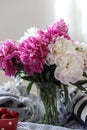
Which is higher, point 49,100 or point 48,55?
point 48,55

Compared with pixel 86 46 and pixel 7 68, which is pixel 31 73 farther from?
pixel 86 46

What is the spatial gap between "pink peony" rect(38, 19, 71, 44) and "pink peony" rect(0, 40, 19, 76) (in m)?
0.10

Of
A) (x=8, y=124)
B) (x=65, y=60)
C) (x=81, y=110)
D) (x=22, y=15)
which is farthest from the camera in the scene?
(x=22, y=15)

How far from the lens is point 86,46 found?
84 cm

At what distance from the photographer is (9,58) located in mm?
792

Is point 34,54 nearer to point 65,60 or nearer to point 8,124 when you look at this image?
point 65,60

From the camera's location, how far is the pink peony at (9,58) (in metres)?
0.80

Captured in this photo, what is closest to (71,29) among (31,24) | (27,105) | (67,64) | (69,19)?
(69,19)

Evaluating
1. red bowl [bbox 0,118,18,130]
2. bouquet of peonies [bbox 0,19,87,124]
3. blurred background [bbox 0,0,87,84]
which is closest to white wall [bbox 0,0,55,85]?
blurred background [bbox 0,0,87,84]

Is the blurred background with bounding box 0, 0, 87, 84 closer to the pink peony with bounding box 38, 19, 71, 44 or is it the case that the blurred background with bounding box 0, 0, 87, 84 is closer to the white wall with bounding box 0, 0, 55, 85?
the white wall with bounding box 0, 0, 55, 85

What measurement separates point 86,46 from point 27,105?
307 millimetres

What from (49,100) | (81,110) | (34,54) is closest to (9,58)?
(34,54)

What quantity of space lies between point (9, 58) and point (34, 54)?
0.28ft

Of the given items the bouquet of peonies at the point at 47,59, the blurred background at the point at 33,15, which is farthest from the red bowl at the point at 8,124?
the blurred background at the point at 33,15
